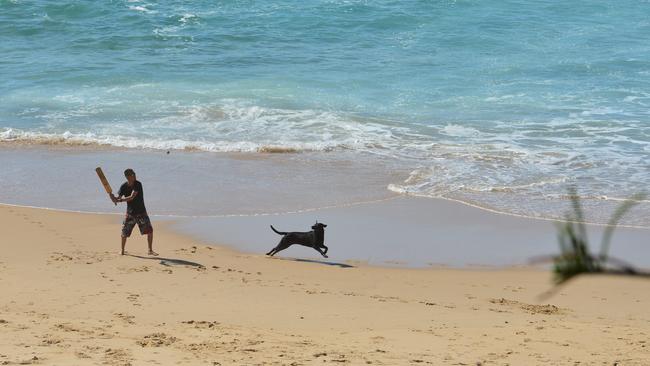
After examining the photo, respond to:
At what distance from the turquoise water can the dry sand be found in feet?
11.8

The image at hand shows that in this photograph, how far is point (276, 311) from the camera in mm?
8703

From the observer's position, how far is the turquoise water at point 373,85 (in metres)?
16.1

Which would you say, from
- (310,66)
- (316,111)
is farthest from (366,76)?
(316,111)

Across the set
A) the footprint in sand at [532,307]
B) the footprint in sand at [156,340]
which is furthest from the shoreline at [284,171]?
the footprint in sand at [156,340]

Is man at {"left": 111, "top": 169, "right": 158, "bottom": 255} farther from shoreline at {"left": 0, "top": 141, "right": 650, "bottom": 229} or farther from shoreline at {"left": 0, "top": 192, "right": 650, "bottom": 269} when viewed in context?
shoreline at {"left": 0, "top": 141, "right": 650, "bottom": 229}

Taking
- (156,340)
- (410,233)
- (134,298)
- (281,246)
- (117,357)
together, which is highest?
(117,357)

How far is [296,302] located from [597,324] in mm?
2720

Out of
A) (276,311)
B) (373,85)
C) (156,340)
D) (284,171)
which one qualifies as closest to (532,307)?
(276,311)

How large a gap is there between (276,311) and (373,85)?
14471 millimetres

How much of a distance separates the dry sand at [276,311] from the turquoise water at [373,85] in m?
3.61

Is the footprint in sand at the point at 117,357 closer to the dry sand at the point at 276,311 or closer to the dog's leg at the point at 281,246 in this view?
the dry sand at the point at 276,311

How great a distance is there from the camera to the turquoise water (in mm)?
16062

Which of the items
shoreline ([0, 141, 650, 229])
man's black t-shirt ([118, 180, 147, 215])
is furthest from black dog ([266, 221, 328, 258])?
shoreline ([0, 141, 650, 229])

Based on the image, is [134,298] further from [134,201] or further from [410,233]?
[410,233]
